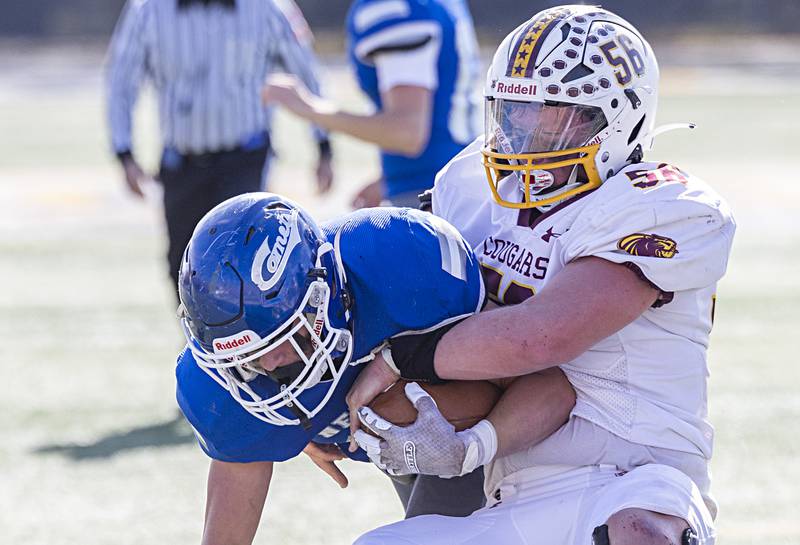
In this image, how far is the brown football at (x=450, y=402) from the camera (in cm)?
240

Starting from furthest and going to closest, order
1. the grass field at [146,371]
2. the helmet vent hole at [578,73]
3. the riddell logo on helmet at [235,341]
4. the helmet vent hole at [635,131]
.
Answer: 1. the grass field at [146,371]
2. the helmet vent hole at [635,131]
3. the helmet vent hole at [578,73]
4. the riddell logo on helmet at [235,341]

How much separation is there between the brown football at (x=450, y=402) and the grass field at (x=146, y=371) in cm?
144

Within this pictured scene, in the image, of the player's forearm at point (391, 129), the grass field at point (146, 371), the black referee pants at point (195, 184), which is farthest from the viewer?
the black referee pants at point (195, 184)

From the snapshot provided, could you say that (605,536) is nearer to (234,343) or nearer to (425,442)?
(425,442)

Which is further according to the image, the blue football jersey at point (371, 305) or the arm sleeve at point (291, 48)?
the arm sleeve at point (291, 48)

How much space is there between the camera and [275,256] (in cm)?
228

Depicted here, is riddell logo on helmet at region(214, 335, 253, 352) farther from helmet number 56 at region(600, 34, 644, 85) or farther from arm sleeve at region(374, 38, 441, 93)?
arm sleeve at region(374, 38, 441, 93)

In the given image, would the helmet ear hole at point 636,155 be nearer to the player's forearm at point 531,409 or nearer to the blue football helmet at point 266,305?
the player's forearm at point 531,409

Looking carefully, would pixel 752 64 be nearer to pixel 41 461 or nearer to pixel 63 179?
pixel 63 179

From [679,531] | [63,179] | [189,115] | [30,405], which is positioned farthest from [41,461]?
[63,179]

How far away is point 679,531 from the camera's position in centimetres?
228

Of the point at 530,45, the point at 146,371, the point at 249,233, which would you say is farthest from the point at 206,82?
the point at 249,233

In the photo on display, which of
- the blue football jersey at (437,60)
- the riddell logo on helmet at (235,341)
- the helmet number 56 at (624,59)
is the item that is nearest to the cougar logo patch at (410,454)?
the riddell logo on helmet at (235,341)

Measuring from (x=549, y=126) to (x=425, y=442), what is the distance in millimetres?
700
